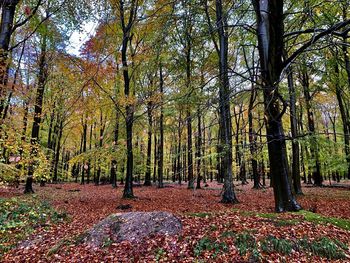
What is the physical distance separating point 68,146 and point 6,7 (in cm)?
3488

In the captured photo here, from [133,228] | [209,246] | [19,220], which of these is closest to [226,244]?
[209,246]

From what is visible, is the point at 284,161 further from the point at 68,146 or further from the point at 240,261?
the point at 68,146

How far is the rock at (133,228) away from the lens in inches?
196

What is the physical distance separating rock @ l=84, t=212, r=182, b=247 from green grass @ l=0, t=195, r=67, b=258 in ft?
6.96

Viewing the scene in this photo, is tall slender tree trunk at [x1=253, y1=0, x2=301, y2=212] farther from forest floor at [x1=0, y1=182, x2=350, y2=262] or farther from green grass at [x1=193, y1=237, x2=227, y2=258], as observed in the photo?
green grass at [x1=193, y1=237, x2=227, y2=258]

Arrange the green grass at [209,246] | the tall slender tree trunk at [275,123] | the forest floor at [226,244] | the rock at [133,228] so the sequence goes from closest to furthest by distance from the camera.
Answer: the forest floor at [226,244] < the green grass at [209,246] < the rock at [133,228] < the tall slender tree trunk at [275,123]

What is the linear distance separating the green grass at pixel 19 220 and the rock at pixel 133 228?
6.96ft

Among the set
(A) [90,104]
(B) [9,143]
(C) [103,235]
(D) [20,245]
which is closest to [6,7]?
(B) [9,143]

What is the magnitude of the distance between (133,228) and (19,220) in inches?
168

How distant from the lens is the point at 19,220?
22.6 feet

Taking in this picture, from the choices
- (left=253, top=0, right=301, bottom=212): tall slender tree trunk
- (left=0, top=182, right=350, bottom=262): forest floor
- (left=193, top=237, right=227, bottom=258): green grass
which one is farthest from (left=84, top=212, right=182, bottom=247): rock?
(left=253, top=0, right=301, bottom=212): tall slender tree trunk

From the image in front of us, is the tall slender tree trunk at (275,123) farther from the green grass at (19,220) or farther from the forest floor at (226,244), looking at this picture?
the green grass at (19,220)

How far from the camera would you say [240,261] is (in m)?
3.85

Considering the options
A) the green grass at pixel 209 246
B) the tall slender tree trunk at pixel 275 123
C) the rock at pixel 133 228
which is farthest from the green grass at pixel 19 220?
the tall slender tree trunk at pixel 275 123
